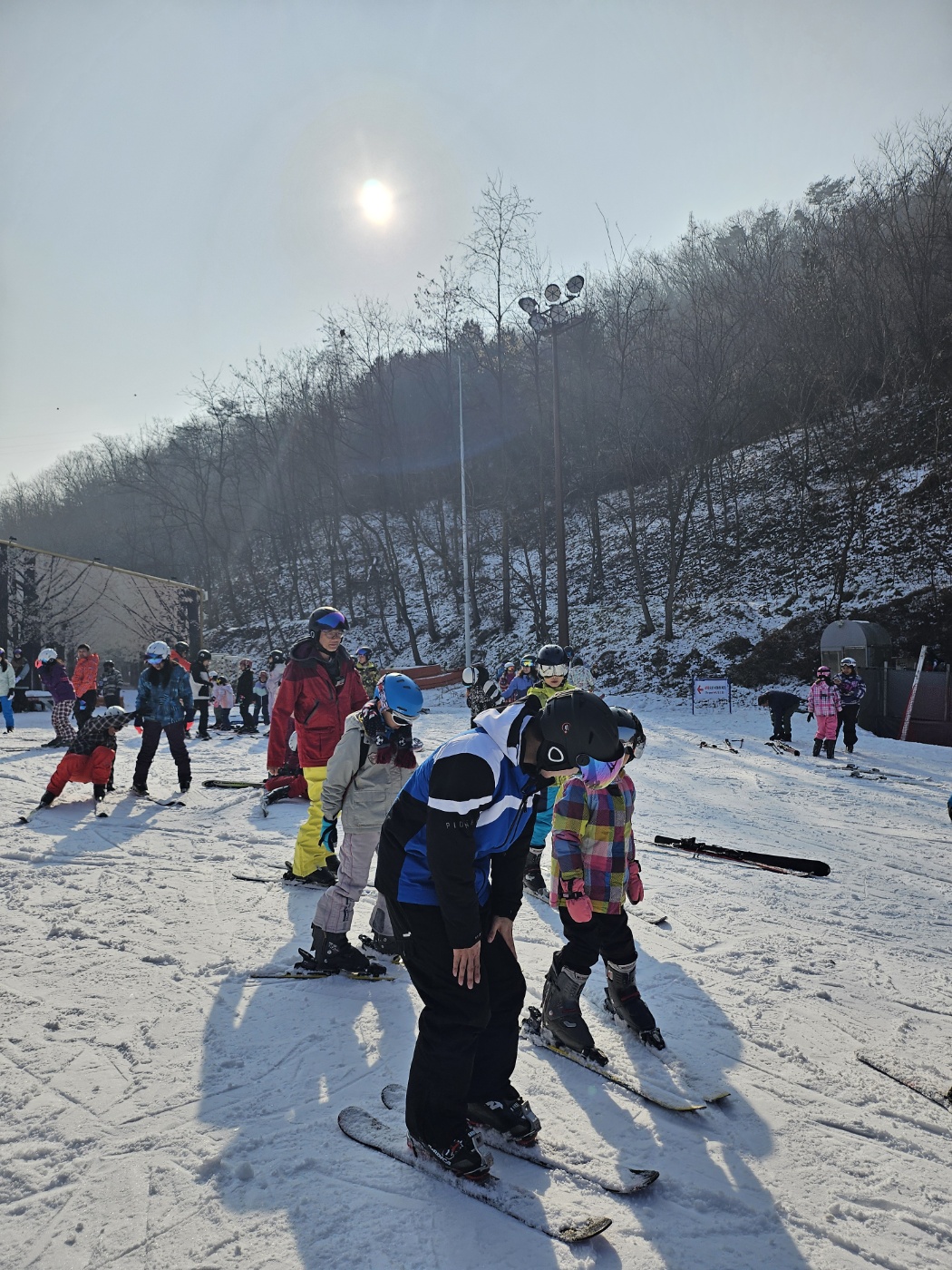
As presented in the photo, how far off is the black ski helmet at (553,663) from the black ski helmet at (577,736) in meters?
3.42

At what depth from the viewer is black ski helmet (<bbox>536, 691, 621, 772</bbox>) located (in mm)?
2385

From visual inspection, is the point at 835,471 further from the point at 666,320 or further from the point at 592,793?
the point at 592,793

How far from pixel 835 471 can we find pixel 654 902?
2468cm

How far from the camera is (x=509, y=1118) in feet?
9.20

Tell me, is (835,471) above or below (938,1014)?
above

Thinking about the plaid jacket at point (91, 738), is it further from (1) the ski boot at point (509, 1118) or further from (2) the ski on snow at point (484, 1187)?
(1) the ski boot at point (509, 1118)

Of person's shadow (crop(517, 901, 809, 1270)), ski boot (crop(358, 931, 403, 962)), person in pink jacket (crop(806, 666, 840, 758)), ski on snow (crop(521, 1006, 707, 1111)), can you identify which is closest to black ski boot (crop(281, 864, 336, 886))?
ski boot (crop(358, 931, 403, 962))

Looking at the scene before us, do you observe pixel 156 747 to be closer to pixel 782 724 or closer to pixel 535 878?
pixel 535 878

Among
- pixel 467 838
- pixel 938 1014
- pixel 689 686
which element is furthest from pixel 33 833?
pixel 689 686

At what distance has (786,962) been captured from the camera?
443 centimetres

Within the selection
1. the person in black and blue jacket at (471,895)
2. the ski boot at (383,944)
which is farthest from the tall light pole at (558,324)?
the person in black and blue jacket at (471,895)

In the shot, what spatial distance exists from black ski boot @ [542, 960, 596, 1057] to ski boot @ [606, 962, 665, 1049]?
0.81 ft

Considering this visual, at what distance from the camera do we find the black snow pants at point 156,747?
28.3 feet

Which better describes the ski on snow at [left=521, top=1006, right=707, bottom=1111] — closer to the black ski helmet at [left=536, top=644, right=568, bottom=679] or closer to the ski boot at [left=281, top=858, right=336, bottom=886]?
the ski boot at [left=281, top=858, right=336, bottom=886]
